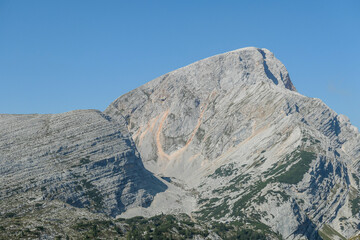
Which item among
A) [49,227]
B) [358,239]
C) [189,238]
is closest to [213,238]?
[189,238]

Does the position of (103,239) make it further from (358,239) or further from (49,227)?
(358,239)

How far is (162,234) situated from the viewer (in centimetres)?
18175

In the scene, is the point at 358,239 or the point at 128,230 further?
the point at 128,230

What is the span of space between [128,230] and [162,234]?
485 inches

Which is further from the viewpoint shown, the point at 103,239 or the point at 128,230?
the point at 128,230

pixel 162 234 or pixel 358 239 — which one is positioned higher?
pixel 358 239

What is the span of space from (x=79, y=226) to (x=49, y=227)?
1250cm

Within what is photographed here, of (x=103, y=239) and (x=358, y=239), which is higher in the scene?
(x=358, y=239)

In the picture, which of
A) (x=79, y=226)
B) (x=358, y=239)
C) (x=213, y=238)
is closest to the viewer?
(x=358, y=239)

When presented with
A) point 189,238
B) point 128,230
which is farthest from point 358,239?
point 128,230

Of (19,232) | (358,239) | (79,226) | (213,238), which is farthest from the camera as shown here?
(213,238)

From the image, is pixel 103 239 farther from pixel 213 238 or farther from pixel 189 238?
pixel 213 238

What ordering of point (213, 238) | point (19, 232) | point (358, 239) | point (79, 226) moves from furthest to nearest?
point (213, 238) → point (79, 226) → point (19, 232) → point (358, 239)

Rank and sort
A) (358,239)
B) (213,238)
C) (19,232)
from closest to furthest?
1. (358,239)
2. (19,232)
3. (213,238)
